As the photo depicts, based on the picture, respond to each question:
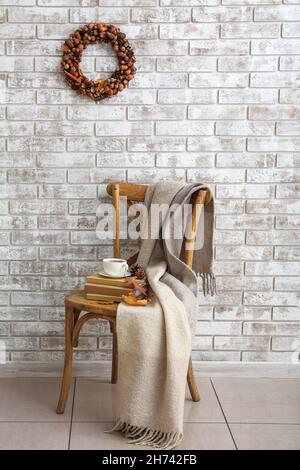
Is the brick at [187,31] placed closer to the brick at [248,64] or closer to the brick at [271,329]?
the brick at [248,64]

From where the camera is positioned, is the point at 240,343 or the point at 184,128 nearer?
the point at 184,128

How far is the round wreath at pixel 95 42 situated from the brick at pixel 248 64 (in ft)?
1.25

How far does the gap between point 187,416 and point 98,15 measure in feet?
5.39

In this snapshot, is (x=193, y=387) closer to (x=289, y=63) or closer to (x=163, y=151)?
(x=163, y=151)

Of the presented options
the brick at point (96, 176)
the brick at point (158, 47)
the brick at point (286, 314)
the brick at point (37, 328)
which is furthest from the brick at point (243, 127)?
the brick at point (37, 328)

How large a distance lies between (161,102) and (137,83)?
13 cm

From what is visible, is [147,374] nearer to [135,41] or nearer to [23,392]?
[23,392]

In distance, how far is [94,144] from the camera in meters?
2.67

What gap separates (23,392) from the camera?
260 cm

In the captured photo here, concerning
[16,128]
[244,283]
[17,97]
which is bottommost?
[244,283]

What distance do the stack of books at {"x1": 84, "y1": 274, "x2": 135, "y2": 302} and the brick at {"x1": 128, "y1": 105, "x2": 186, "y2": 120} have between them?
729 mm

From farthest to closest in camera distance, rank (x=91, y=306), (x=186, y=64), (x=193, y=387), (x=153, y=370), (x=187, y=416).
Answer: (x=186, y=64) → (x=193, y=387) → (x=187, y=416) → (x=91, y=306) → (x=153, y=370)

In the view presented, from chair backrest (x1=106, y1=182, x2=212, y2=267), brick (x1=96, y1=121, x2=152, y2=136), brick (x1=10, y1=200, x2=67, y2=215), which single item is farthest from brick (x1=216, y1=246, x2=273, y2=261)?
brick (x1=10, y1=200, x2=67, y2=215)

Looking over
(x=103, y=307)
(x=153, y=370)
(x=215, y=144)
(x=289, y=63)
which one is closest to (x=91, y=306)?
(x=103, y=307)
